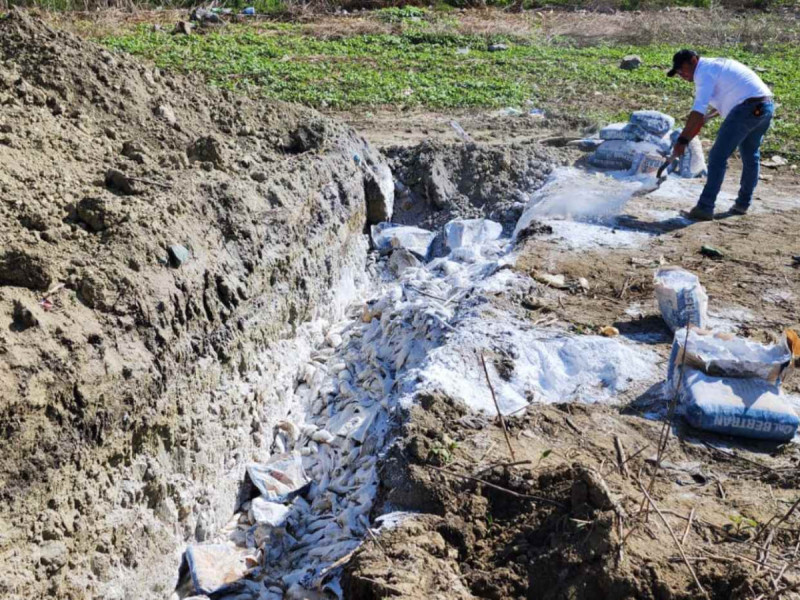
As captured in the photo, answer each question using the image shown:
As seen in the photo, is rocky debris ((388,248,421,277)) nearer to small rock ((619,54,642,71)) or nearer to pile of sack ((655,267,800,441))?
pile of sack ((655,267,800,441))

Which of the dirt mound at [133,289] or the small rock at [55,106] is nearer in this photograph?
the dirt mound at [133,289]

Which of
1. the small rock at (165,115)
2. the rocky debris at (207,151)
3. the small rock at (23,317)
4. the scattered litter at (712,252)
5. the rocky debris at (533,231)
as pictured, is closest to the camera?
the small rock at (23,317)

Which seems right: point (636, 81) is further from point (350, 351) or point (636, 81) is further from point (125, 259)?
point (125, 259)

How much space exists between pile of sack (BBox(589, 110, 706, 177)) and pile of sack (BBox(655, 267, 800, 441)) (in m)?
4.05

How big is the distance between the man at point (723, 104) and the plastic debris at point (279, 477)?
4.62 meters

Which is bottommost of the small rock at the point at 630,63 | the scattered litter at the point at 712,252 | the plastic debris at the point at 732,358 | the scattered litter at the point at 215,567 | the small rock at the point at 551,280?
the scattered litter at the point at 215,567

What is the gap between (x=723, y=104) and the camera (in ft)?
23.0

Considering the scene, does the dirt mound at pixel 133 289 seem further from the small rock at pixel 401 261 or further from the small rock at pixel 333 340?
the small rock at pixel 401 261

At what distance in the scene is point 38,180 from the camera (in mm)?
4484

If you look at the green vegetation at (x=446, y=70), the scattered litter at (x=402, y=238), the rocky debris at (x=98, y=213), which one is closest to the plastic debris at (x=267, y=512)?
the rocky debris at (x=98, y=213)

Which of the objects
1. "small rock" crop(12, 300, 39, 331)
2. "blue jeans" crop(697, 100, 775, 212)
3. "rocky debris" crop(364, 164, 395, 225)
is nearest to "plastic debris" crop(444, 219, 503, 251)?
"rocky debris" crop(364, 164, 395, 225)

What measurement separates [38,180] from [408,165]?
410 cm

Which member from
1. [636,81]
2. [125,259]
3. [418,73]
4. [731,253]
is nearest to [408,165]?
[731,253]

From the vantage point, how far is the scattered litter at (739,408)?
4.04 meters
